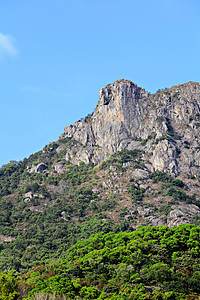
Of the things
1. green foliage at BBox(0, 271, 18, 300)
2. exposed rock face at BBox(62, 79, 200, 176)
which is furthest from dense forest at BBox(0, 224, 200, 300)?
exposed rock face at BBox(62, 79, 200, 176)

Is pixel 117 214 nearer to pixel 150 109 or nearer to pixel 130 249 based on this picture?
pixel 130 249

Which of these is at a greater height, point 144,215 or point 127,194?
point 127,194

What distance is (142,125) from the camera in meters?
136

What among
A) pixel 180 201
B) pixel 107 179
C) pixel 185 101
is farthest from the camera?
pixel 185 101

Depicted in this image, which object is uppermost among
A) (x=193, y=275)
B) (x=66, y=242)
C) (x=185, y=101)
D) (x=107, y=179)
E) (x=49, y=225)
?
(x=185, y=101)

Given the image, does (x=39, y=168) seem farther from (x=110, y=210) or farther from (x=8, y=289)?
(x=8, y=289)

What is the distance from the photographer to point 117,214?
10462 cm

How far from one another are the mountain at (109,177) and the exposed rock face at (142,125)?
1.08ft

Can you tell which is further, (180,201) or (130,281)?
(180,201)

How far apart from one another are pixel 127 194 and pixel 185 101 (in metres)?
44.6

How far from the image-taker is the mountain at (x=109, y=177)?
323 feet

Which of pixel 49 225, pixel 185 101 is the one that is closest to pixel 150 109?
pixel 185 101

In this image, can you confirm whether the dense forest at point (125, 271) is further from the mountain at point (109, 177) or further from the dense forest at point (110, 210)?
the mountain at point (109, 177)

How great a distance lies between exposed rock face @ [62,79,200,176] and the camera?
12200 cm
